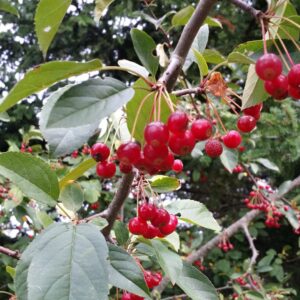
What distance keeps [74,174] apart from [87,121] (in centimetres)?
44

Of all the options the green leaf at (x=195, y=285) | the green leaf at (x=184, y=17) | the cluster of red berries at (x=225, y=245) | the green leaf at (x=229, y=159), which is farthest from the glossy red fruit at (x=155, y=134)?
the cluster of red berries at (x=225, y=245)

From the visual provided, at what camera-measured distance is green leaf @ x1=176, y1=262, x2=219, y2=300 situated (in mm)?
1139

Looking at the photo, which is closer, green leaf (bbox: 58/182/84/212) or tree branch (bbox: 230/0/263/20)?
tree branch (bbox: 230/0/263/20)

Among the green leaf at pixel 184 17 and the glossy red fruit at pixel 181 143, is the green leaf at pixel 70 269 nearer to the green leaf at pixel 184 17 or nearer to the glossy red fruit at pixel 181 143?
the glossy red fruit at pixel 181 143

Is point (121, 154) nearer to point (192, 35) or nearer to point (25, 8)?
point (192, 35)

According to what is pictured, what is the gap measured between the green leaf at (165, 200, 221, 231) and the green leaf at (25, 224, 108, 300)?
435 mm

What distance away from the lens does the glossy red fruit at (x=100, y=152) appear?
0.97 metres

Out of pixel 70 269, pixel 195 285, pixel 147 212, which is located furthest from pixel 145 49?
pixel 195 285

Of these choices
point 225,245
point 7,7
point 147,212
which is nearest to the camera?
point 147,212

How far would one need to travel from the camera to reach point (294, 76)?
0.81m

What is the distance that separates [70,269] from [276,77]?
508 millimetres

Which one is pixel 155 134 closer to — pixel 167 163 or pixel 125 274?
pixel 167 163

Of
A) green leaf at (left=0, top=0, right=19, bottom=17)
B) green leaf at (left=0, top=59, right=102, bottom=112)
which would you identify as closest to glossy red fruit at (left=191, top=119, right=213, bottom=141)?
green leaf at (left=0, top=59, right=102, bottom=112)

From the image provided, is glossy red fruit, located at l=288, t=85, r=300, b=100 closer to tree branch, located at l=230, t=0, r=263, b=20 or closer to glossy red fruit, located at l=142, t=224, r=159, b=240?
tree branch, located at l=230, t=0, r=263, b=20
